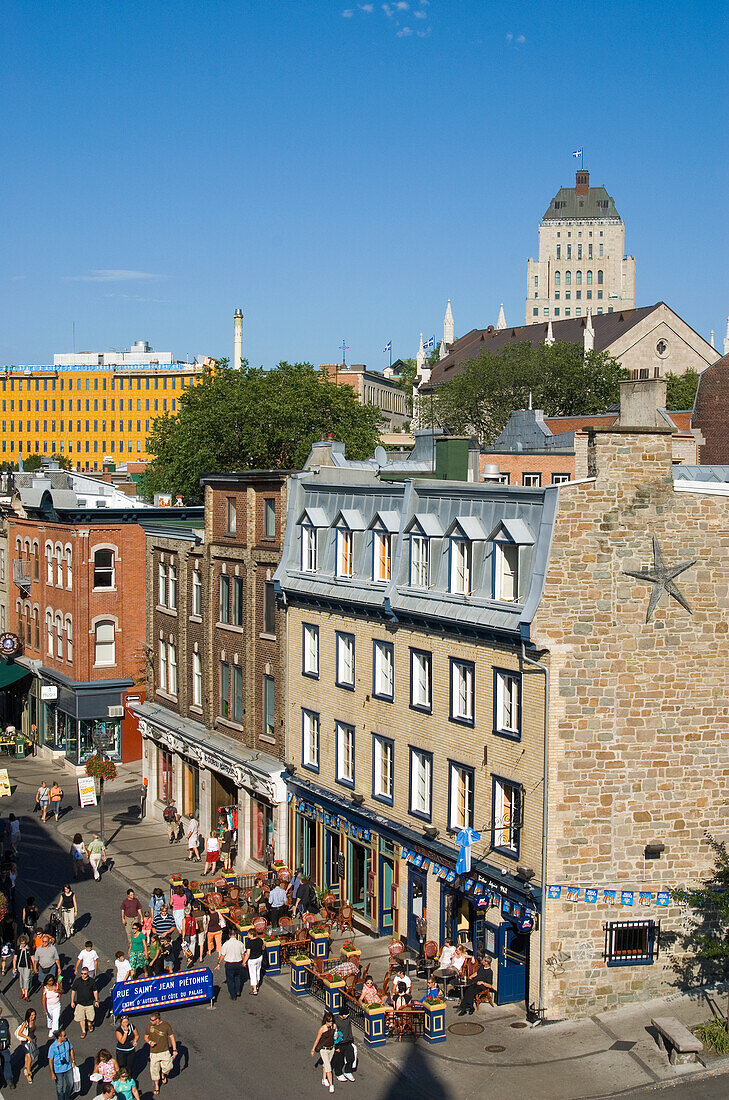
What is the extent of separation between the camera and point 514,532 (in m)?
28.1

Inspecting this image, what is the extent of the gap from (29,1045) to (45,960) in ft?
13.8

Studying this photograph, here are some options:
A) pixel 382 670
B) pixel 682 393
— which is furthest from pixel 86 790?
pixel 682 393

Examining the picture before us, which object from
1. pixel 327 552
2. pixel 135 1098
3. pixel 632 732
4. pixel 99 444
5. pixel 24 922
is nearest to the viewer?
pixel 135 1098

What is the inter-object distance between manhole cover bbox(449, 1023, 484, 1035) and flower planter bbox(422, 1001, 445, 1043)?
400 mm

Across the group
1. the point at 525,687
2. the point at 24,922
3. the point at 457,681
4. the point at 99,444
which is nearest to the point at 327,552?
the point at 457,681

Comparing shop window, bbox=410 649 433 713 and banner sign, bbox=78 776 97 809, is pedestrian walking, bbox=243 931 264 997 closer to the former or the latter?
shop window, bbox=410 649 433 713

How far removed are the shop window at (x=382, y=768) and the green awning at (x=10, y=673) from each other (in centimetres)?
3343

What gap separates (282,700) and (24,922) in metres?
10.3

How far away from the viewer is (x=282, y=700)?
131 ft

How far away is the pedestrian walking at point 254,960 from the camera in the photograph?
30266 mm

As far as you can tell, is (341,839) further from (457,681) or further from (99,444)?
(99,444)

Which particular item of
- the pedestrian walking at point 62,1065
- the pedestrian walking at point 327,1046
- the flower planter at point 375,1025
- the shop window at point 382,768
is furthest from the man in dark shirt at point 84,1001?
the shop window at point 382,768

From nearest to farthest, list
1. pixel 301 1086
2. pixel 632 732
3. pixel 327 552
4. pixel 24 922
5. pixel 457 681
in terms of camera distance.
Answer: pixel 301 1086
pixel 632 732
pixel 457 681
pixel 24 922
pixel 327 552

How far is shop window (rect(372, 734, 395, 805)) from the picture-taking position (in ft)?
112
